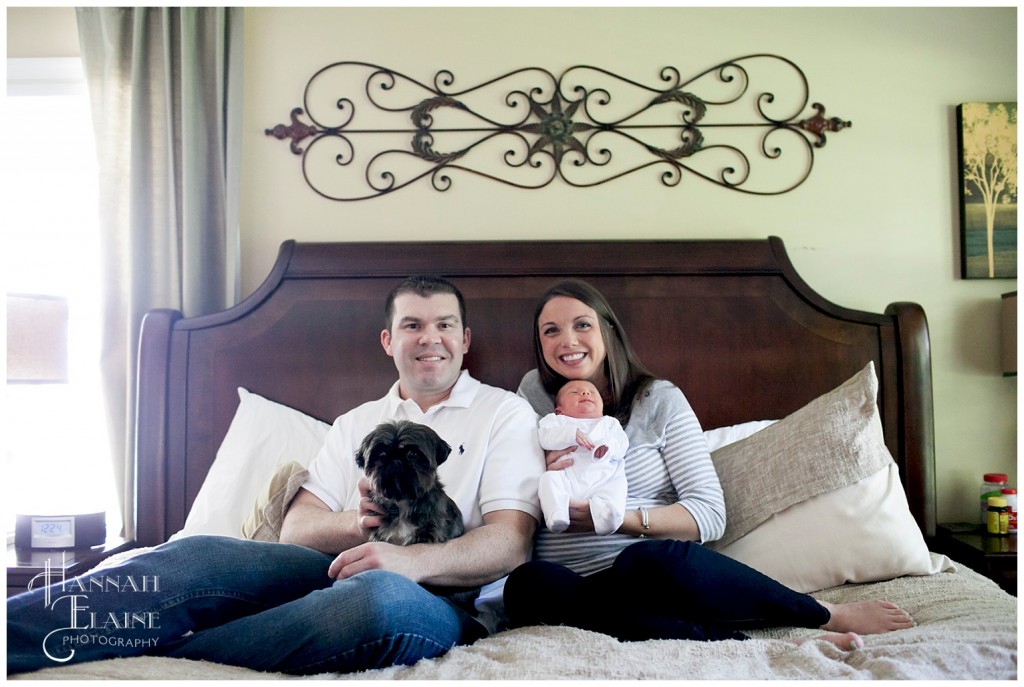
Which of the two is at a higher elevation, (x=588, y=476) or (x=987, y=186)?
(x=987, y=186)

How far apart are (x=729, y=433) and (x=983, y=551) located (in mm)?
651

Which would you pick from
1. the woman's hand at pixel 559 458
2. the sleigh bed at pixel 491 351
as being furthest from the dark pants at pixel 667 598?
the sleigh bed at pixel 491 351

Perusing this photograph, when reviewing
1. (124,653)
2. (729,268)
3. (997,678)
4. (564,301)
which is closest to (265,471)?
(124,653)

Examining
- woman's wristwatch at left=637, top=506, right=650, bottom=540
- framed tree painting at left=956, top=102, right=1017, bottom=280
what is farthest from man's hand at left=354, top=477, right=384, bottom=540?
framed tree painting at left=956, top=102, right=1017, bottom=280

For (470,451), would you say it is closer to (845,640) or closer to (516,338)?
(516,338)

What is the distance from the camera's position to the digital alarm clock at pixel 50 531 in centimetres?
194

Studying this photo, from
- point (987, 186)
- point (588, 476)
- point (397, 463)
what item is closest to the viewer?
point (397, 463)

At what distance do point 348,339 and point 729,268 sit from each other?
108 centimetres

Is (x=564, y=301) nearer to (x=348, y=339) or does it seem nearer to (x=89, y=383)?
(x=348, y=339)

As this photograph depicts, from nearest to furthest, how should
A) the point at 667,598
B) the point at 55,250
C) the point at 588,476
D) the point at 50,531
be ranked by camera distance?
the point at 667,598 → the point at 588,476 → the point at 50,531 → the point at 55,250

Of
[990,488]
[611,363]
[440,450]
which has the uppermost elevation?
[611,363]

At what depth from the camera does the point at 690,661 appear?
1187 mm

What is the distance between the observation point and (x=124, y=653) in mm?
1289

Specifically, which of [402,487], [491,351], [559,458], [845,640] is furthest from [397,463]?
[845,640]
